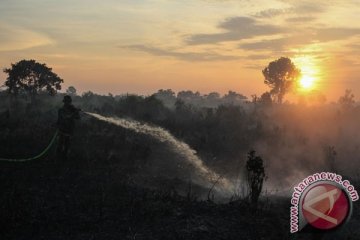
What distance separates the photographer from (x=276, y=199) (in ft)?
47.2

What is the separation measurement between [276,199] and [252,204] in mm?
2739

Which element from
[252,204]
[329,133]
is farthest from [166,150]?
[329,133]

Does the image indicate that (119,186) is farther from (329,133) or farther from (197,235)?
(329,133)

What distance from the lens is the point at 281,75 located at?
65250mm

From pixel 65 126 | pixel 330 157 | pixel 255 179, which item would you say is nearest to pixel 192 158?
pixel 65 126

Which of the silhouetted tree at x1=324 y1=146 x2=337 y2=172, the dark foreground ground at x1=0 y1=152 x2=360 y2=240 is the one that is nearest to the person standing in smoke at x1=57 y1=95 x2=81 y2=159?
the dark foreground ground at x1=0 y1=152 x2=360 y2=240

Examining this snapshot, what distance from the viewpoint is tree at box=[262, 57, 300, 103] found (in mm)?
65000
